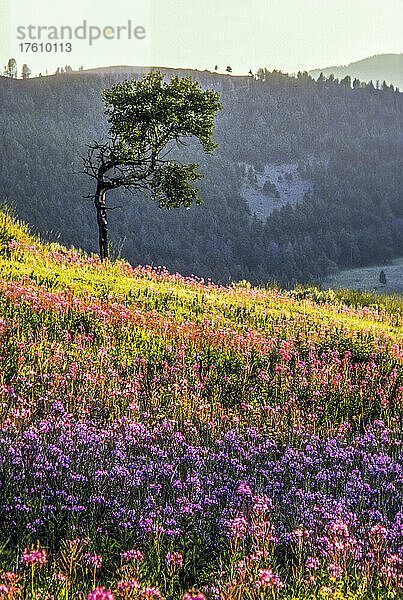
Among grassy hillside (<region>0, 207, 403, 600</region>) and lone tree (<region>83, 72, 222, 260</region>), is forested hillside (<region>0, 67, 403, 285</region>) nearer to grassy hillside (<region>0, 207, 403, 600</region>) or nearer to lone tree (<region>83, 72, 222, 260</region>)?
lone tree (<region>83, 72, 222, 260</region>)

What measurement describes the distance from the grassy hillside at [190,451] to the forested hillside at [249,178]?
8565 centimetres

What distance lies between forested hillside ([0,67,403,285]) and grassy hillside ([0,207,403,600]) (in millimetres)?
85654

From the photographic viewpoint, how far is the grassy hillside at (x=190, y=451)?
10.8ft

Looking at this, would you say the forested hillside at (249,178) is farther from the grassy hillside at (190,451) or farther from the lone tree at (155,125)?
the grassy hillside at (190,451)

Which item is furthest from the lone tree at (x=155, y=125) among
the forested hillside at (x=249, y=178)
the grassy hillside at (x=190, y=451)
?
the forested hillside at (x=249, y=178)

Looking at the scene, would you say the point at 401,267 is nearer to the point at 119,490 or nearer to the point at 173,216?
the point at 173,216

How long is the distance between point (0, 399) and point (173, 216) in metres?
111

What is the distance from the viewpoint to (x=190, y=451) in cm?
521

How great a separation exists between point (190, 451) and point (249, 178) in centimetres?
13748

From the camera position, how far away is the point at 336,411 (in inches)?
287

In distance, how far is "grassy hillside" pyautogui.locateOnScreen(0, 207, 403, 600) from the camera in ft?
10.8

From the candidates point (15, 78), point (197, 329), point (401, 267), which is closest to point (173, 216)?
point (401, 267)

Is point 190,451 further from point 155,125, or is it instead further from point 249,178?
point 249,178

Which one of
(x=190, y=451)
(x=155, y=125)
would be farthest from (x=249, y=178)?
(x=190, y=451)
